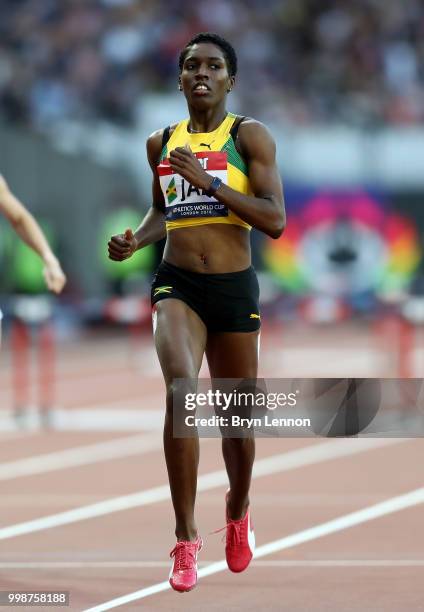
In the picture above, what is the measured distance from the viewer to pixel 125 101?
26.2m

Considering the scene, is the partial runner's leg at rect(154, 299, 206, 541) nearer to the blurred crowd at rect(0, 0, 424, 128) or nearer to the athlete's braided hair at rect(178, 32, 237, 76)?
the athlete's braided hair at rect(178, 32, 237, 76)

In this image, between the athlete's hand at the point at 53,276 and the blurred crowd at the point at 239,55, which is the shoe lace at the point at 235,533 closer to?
the athlete's hand at the point at 53,276

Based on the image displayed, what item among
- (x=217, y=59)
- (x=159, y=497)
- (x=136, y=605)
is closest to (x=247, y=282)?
(x=217, y=59)

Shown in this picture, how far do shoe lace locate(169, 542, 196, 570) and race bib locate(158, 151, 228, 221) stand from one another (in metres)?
1.34

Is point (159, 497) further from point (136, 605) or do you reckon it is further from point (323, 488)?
point (136, 605)

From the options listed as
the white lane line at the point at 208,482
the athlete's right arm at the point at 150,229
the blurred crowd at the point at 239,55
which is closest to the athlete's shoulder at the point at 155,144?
the athlete's right arm at the point at 150,229

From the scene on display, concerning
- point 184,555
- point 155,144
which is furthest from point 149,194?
point 184,555

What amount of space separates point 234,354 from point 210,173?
767 millimetres

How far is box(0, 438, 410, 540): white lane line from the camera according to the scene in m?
8.02

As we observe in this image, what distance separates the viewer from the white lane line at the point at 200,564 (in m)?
6.55

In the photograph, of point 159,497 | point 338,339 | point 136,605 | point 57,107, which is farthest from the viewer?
point 338,339

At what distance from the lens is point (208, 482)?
9789 mm

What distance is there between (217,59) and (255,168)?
48cm

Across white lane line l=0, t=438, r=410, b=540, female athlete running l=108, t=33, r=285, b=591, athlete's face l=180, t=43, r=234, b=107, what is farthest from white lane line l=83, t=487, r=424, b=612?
athlete's face l=180, t=43, r=234, b=107
